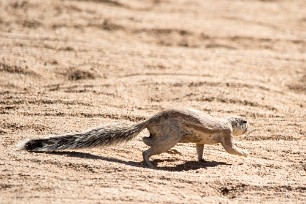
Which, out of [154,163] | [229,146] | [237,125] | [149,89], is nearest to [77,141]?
[154,163]

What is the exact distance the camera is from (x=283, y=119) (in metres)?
8.97

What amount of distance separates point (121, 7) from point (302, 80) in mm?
4980

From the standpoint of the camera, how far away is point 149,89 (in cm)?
988

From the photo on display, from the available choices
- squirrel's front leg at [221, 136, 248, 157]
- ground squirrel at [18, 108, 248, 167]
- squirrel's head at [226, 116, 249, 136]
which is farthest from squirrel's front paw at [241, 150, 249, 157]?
ground squirrel at [18, 108, 248, 167]

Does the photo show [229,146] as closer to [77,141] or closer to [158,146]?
[158,146]

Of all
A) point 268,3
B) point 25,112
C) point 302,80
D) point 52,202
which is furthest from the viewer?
point 268,3

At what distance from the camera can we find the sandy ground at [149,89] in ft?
20.7

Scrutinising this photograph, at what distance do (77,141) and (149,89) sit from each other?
325cm

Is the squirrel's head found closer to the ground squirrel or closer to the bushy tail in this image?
the ground squirrel

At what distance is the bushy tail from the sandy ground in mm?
102

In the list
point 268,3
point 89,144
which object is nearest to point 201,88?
point 89,144

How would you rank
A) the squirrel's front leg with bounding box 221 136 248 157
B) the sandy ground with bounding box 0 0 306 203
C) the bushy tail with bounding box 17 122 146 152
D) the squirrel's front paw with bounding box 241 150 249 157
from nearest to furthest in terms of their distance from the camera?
the sandy ground with bounding box 0 0 306 203 < the bushy tail with bounding box 17 122 146 152 < the squirrel's front leg with bounding box 221 136 248 157 < the squirrel's front paw with bounding box 241 150 249 157

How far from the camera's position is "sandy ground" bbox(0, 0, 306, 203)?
6.31 meters

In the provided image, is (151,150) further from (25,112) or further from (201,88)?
(201,88)
